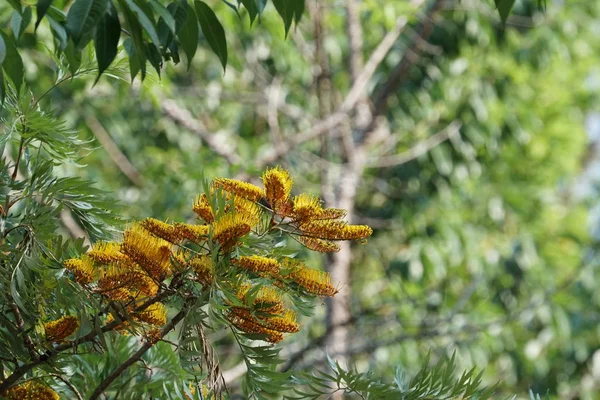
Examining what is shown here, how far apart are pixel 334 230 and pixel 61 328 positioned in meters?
0.42

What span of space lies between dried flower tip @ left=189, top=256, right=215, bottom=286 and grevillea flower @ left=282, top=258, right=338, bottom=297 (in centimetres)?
11

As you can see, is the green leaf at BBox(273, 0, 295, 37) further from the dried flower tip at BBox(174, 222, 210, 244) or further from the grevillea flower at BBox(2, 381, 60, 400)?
the grevillea flower at BBox(2, 381, 60, 400)

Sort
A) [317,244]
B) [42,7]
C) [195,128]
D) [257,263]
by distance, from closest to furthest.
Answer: [42,7], [257,263], [317,244], [195,128]

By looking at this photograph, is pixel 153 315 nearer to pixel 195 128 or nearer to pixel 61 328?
pixel 61 328

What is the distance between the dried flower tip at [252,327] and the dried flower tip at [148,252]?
0.12 metres

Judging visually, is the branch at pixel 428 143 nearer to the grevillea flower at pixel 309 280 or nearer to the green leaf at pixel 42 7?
the grevillea flower at pixel 309 280

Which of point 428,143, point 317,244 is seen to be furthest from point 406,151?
point 317,244

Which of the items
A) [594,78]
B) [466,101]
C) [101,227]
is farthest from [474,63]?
[101,227]

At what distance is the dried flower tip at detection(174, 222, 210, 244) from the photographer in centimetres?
130

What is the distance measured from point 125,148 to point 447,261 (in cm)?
216

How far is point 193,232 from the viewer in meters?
1.30

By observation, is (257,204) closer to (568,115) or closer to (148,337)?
(148,337)

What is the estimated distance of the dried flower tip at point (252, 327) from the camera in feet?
4.31

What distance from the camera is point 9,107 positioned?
1546 millimetres
